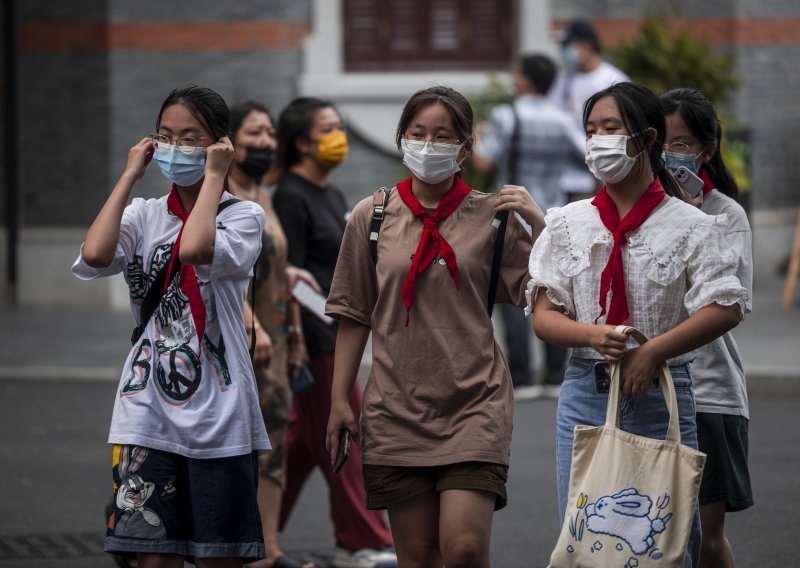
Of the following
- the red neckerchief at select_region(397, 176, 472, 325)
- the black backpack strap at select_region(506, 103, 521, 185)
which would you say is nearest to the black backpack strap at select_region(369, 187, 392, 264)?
the red neckerchief at select_region(397, 176, 472, 325)

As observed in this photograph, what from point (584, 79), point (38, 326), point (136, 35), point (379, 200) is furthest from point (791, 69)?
point (379, 200)

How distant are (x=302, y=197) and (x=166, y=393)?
200cm

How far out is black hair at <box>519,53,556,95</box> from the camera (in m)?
10.4

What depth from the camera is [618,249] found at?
416cm

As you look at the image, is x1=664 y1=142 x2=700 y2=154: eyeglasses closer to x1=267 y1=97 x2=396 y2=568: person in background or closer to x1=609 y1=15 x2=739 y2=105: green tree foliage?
x1=267 y1=97 x2=396 y2=568: person in background

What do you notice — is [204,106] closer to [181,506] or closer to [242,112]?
[181,506]

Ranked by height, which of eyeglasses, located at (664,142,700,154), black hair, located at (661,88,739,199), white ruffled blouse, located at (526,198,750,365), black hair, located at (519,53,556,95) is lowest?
white ruffled blouse, located at (526,198,750,365)

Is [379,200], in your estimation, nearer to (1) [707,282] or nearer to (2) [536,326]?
(2) [536,326]

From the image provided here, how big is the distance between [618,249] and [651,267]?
11 centimetres

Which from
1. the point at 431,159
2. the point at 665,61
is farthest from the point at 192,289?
the point at 665,61

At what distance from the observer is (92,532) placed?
22.6 feet

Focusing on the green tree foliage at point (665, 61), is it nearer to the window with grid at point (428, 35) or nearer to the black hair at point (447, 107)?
the window with grid at point (428, 35)

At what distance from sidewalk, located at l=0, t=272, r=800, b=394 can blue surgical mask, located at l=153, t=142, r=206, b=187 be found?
673 centimetres

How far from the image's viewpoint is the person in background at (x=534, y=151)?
34.0 ft
